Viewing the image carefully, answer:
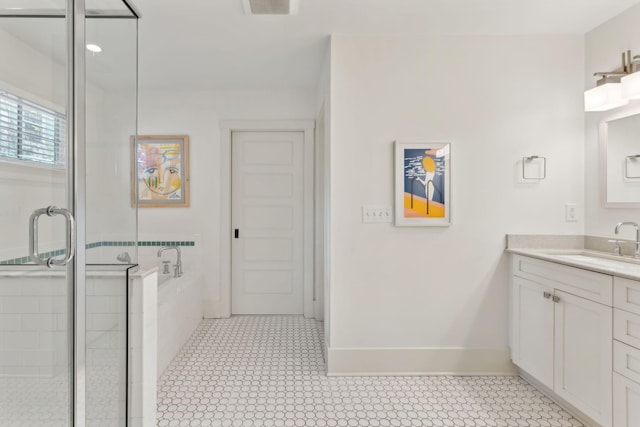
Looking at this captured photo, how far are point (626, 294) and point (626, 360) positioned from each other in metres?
0.31

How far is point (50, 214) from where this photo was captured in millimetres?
1372

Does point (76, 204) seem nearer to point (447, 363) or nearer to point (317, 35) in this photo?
point (317, 35)

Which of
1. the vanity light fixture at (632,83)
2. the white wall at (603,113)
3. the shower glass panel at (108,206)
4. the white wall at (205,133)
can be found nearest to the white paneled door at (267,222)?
the white wall at (205,133)

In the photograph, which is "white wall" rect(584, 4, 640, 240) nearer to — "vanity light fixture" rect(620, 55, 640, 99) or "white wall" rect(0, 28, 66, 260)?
"vanity light fixture" rect(620, 55, 640, 99)

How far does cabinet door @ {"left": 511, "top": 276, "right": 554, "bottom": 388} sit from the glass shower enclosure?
241 cm

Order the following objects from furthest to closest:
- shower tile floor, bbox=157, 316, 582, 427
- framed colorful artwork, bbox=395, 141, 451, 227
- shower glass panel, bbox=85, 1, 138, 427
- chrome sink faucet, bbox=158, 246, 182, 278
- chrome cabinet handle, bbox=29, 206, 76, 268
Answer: chrome sink faucet, bbox=158, 246, 182, 278
framed colorful artwork, bbox=395, 141, 451, 227
shower tile floor, bbox=157, 316, 582, 427
shower glass panel, bbox=85, 1, 138, 427
chrome cabinet handle, bbox=29, 206, 76, 268

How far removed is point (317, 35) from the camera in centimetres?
258

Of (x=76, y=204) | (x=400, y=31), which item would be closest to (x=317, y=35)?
(x=400, y=31)

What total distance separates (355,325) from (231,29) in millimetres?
2223

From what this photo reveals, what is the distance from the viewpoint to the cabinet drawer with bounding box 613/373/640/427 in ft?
5.39

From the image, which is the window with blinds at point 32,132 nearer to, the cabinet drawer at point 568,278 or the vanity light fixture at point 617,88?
the cabinet drawer at point 568,278

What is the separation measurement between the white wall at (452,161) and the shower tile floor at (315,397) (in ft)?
0.79

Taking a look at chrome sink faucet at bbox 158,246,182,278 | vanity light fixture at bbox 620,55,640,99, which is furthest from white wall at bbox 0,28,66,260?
vanity light fixture at bbox 620,55,640,99

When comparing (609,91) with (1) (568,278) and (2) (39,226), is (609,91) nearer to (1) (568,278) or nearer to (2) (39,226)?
(1) (568,278)
